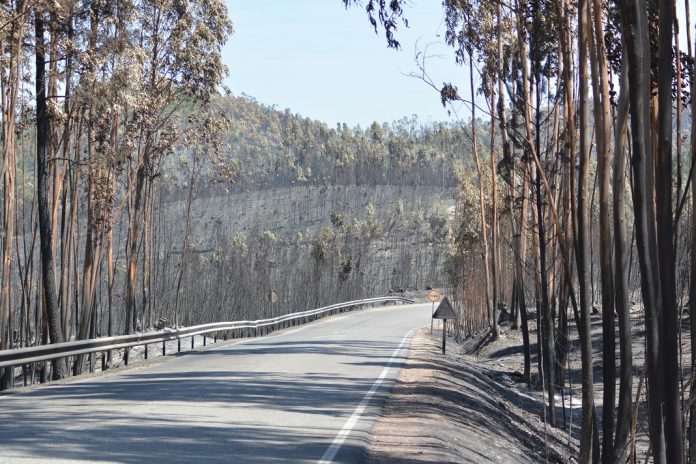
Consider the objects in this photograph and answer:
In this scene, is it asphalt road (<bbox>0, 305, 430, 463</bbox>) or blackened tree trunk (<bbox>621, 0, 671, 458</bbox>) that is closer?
blackened tree trunk (<bbox>621, 0, 671, 458</bbox>)

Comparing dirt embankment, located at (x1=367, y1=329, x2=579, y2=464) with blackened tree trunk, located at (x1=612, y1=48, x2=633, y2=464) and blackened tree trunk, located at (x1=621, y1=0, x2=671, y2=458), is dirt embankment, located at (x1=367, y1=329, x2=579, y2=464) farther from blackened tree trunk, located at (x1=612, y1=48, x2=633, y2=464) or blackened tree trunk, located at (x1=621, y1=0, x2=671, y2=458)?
blackened tree trunk, located at (x1=621, y1=0, x2=671, y2=458)

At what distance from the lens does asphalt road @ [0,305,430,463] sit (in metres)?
9.30

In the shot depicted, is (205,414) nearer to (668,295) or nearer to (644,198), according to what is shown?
(644,198)

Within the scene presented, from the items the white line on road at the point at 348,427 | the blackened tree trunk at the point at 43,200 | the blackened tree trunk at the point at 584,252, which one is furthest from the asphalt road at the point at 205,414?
the blackened tree trunk at the point at 584,252

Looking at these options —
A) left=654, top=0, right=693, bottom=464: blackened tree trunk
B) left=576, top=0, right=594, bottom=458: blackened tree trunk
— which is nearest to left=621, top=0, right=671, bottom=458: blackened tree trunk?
left=654, top=0, right=693, bottom=464: blackened tree trunk

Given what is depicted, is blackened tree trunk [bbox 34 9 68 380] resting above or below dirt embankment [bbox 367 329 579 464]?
above

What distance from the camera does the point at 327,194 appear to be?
176 m

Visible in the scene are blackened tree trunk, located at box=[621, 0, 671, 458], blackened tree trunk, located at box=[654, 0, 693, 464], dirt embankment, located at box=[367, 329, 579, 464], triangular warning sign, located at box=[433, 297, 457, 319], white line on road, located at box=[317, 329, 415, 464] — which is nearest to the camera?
blackened tree trunk, located at box=[654, 0, 693, 464]

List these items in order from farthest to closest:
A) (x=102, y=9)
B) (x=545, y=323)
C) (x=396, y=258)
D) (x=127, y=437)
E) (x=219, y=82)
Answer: (x=396, y=258) → (x=219, y=82) → (x=102, y=9) → (x=545, y=323) → (x=127, y=437)

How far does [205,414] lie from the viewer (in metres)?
12.2

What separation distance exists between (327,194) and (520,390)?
150 meters

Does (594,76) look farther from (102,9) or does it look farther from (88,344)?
(102,9)

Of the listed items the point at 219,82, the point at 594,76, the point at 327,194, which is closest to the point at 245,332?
A: the point at 219,82

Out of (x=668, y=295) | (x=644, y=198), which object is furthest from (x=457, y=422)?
(x=668, y=295)
